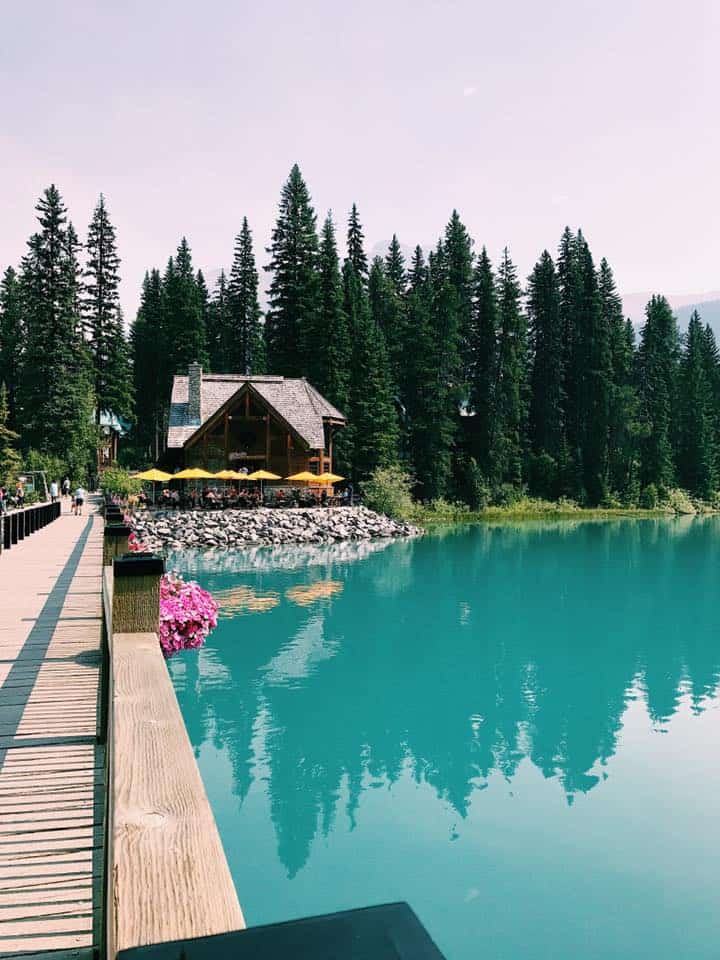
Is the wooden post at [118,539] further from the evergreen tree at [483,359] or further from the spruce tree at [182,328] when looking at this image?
the spruce tree at [182,328]

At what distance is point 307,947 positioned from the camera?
3.21 ft

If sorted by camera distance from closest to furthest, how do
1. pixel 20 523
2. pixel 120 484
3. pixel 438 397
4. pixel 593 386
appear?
pixel 20 523 → pixel 120 484 → pixel 438 397 → pixel 593 386

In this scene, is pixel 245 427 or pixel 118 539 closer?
pixel 118 539

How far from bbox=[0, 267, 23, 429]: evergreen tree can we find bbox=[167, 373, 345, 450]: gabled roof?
2447 cm

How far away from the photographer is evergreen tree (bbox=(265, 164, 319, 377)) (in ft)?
211

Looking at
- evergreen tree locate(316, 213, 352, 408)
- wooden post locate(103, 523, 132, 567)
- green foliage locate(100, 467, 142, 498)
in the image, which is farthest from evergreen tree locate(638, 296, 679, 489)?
wooden post locate(103, 523, 132, 567)

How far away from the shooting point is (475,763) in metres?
11.9

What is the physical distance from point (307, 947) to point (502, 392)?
65.5 metres

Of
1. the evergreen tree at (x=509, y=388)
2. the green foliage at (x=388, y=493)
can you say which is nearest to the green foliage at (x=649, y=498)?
the evergreen tree at (x=509, y=388)

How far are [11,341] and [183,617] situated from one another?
6742cm

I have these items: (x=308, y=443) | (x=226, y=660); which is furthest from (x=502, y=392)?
(x=226, y=660)

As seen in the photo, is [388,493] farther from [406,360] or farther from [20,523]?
[20,523]

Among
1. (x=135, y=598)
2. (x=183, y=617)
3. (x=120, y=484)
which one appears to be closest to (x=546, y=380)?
(x=120, y=484)

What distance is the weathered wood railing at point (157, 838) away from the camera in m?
1.47
